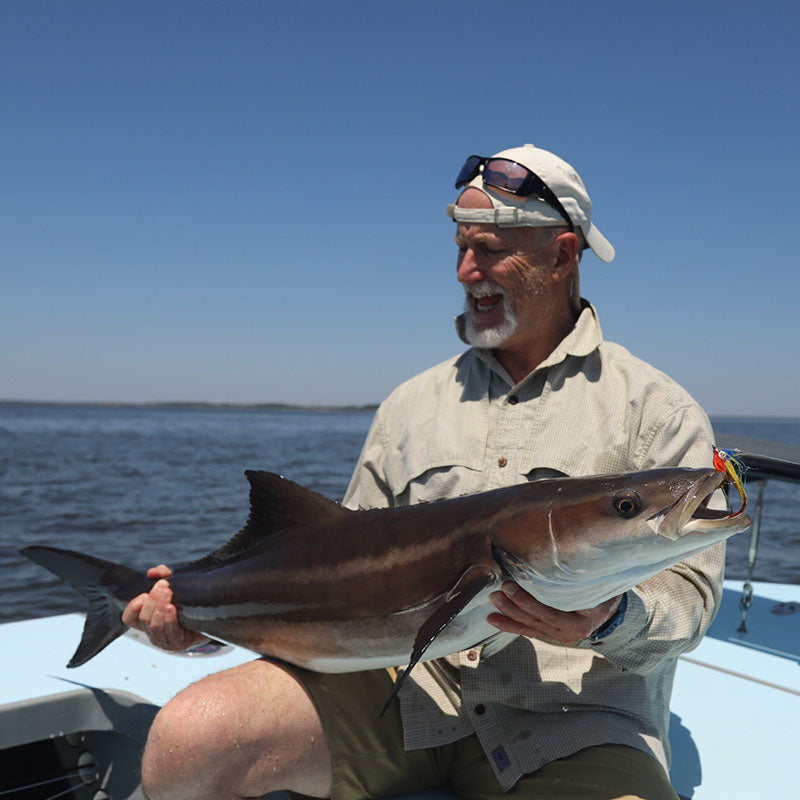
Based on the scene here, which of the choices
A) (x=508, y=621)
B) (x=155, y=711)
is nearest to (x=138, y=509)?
(x=155, y=711)

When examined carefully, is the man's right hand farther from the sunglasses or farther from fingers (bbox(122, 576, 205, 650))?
the sunglasses

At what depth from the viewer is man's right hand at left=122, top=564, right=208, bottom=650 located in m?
3.28

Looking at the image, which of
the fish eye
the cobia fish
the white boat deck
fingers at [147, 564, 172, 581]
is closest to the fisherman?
fingers at [147, 564, 172, 581]

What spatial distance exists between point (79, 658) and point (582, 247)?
2913 mm

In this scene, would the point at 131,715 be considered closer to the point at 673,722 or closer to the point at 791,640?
the point at 673,722

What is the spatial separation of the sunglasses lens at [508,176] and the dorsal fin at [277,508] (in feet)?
5.09

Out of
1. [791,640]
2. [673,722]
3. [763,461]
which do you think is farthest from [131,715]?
[791,640]

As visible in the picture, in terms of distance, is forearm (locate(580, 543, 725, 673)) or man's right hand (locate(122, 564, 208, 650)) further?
man's right hand (locate(122, 564, 208, 650))

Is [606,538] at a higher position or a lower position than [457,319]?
lower

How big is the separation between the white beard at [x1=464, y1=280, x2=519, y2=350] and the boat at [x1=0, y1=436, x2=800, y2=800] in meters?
1.62

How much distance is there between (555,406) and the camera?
10.7 feet

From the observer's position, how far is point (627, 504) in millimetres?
2199

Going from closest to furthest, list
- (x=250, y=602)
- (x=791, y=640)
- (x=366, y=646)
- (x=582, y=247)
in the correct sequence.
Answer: (x=366, y=646) → (x=250, y=602) → (x=582, y=247) → (x=791, y=640)

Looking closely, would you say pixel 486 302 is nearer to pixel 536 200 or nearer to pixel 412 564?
pixel 536 200
